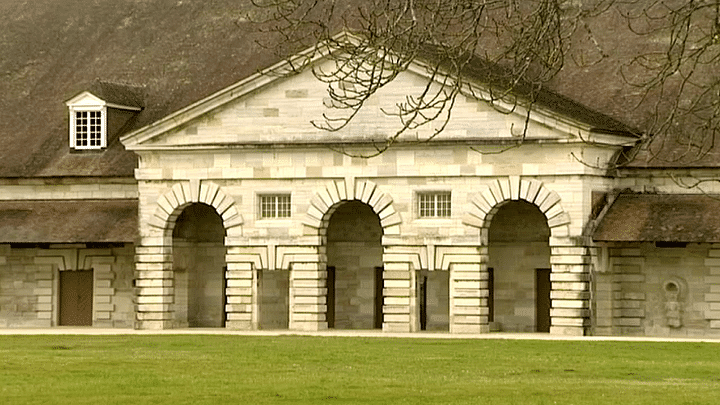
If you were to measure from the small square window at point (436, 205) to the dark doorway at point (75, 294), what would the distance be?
11.3m

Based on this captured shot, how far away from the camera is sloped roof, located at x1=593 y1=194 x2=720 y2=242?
50.3 metres

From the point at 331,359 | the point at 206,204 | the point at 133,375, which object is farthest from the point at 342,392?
the point at 206,204

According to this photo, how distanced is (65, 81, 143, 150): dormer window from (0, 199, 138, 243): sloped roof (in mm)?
1945

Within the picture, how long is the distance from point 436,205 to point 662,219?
588cm

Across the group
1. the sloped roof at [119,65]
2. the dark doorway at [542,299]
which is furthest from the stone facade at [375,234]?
the sloped roof at [119,65]

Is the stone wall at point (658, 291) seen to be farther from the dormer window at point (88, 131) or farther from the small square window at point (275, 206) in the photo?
the dormer window at point (88, 131)

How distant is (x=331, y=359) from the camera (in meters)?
40.5

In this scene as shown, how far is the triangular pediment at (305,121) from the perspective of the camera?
5144 centimetres

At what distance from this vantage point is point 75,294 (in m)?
58.8

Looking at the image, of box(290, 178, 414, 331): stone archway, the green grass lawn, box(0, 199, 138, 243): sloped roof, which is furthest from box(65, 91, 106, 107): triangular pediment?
the green grass lawn

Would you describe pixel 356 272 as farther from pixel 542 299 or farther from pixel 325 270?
pixel 542 299

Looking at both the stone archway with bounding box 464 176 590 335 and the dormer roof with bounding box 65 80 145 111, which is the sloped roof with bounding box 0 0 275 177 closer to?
the dormer roof with bounding box 65 80 145 111

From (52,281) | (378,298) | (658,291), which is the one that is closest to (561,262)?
(658,291)

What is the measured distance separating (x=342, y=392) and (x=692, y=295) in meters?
21.2
